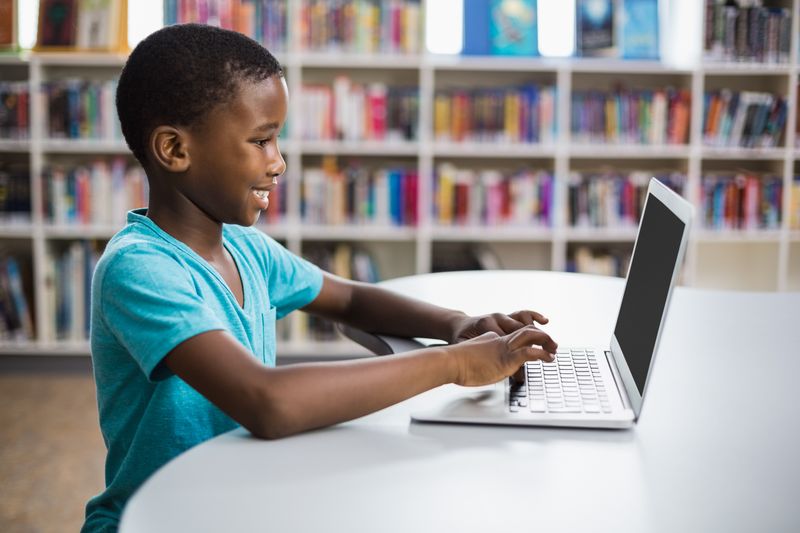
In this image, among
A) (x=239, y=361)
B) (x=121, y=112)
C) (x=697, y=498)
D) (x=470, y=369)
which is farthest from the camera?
(x=121, y=112)

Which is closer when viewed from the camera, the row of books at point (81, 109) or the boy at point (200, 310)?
the boy at point (200, 310)

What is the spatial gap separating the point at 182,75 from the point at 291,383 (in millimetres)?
430

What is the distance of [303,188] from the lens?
3607 mm

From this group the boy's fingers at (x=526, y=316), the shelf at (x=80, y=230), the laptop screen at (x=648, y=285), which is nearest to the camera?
the laptop screen at (x=648, y=285)

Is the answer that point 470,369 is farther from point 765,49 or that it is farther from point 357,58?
point 765,49

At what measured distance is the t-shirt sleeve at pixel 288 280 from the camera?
4.81ft

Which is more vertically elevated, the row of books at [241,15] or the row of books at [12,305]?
the row of books at [241,15]

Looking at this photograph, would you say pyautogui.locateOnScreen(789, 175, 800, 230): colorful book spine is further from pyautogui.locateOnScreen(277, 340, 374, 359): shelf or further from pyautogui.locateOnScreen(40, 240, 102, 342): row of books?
pyautogui.locateOnScreen(40, 240, 102, 342): row of books

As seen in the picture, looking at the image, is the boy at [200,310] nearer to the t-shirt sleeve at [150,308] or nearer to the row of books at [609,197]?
the t-shirt sleeve at [150,308]

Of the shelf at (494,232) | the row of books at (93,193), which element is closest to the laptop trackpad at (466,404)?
the shelf at (494,232)

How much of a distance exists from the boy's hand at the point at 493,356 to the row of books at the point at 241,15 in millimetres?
2643

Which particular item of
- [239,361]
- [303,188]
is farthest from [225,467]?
[303,188]

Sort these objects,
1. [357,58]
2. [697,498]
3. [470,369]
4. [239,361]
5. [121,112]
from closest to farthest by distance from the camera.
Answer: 1. [697,498]
2. [239,361]
3. [470,369]
4. [121,112]
5. [357,58]

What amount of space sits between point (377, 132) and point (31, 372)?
169 cm
